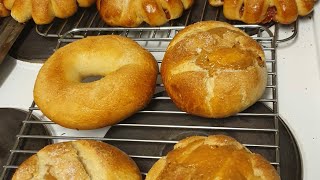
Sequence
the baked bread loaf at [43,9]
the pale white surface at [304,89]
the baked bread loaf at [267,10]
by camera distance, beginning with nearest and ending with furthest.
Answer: the pale white surface at [304,89] → the baked bread loaf at [267,10] → the baked bread loaf at [43,9]

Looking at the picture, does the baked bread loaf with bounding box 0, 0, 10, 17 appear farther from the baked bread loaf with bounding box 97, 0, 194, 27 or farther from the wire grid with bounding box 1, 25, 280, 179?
the wire grid with bounding box 1, 25, 280, 179

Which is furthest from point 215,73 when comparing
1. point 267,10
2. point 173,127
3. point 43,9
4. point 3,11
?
point 3,11

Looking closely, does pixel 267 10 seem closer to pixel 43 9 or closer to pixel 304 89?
pixel 304 89

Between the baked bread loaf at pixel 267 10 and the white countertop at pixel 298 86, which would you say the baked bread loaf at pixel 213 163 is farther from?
the baked bread loaf at pixel 267 10

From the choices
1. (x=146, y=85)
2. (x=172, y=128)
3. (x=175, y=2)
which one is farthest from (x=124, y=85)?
(x=175, y=2)

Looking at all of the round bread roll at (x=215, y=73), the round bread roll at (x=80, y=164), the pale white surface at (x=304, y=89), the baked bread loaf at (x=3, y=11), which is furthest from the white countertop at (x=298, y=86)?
the round bread roll at (x=80, y=164)

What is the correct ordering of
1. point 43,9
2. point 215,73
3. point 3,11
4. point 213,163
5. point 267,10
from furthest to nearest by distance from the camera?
point 3,11 → point 43,9 → point 267,10 → point 215,73 → point 213,163

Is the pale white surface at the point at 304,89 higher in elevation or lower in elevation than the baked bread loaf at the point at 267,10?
lower
